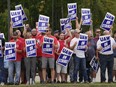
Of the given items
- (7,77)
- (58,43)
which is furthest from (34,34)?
(7,77)

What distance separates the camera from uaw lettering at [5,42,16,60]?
20.3 meters

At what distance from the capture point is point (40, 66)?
2081 cm

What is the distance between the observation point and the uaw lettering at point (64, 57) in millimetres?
20822

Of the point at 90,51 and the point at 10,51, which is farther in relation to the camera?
the point at 90,51

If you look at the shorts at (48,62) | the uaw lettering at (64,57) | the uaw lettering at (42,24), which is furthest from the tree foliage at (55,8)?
the shorts at (48,62)

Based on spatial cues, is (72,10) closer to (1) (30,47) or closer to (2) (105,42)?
(2) (105,42)

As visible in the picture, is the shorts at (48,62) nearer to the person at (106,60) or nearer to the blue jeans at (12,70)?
the blue jeans at (12,70)

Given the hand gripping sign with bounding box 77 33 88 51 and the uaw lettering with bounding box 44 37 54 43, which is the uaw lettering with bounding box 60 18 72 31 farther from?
the uaw lettering with bounding box 44 37 54 43

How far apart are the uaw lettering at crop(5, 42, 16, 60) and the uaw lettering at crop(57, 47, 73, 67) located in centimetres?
186

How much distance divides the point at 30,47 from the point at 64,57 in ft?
4.89

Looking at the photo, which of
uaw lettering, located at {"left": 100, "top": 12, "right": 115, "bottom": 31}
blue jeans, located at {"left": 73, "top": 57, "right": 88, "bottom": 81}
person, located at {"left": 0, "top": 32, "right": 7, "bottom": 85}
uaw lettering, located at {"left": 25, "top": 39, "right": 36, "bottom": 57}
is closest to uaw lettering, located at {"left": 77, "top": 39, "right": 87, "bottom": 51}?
blue jeans, located at {"left": 73, "top": 57, "right": 88, "bottom": 81}

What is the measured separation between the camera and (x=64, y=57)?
20.9 metres

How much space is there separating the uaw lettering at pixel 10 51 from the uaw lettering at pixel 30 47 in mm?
526

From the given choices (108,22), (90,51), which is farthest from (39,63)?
(108,22)
